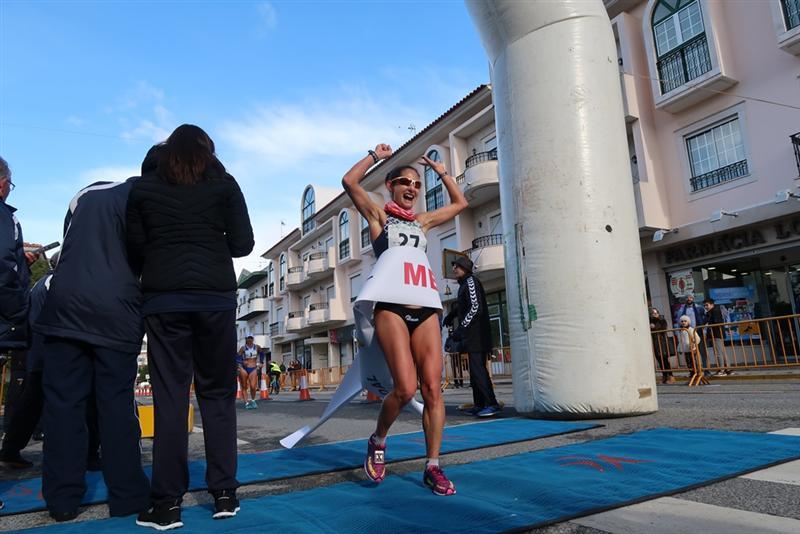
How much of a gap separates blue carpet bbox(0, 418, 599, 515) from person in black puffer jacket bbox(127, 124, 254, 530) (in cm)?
84

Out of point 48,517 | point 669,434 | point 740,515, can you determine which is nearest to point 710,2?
point 669,434

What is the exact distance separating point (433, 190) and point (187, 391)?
80.6 ft

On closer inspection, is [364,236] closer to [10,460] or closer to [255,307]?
[255,307]

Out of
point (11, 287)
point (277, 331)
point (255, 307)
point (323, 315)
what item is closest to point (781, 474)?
point (11, 287)

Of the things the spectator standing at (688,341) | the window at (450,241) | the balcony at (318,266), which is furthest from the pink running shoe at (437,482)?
the balcony at (318,266)

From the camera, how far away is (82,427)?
294cm

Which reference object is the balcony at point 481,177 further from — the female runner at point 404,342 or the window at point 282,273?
the window at point 282,273

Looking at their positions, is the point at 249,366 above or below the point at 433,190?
below

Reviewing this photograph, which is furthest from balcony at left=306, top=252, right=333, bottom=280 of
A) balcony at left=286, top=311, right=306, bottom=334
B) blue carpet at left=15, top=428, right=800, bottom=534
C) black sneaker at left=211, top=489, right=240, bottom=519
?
black sneaker at left=211, top=489, right=240, bottom=519

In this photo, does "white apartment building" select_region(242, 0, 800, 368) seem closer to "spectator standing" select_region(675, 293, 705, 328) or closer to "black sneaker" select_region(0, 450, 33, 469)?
"spectator standing" select_region(675, 293, 705, 328)

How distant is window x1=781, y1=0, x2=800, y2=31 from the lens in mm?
14016

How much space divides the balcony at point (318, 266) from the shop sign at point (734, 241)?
2339 centimetres

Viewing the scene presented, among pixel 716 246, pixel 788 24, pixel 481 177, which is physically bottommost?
pixel 716 246

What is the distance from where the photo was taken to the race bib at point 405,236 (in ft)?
10.9
